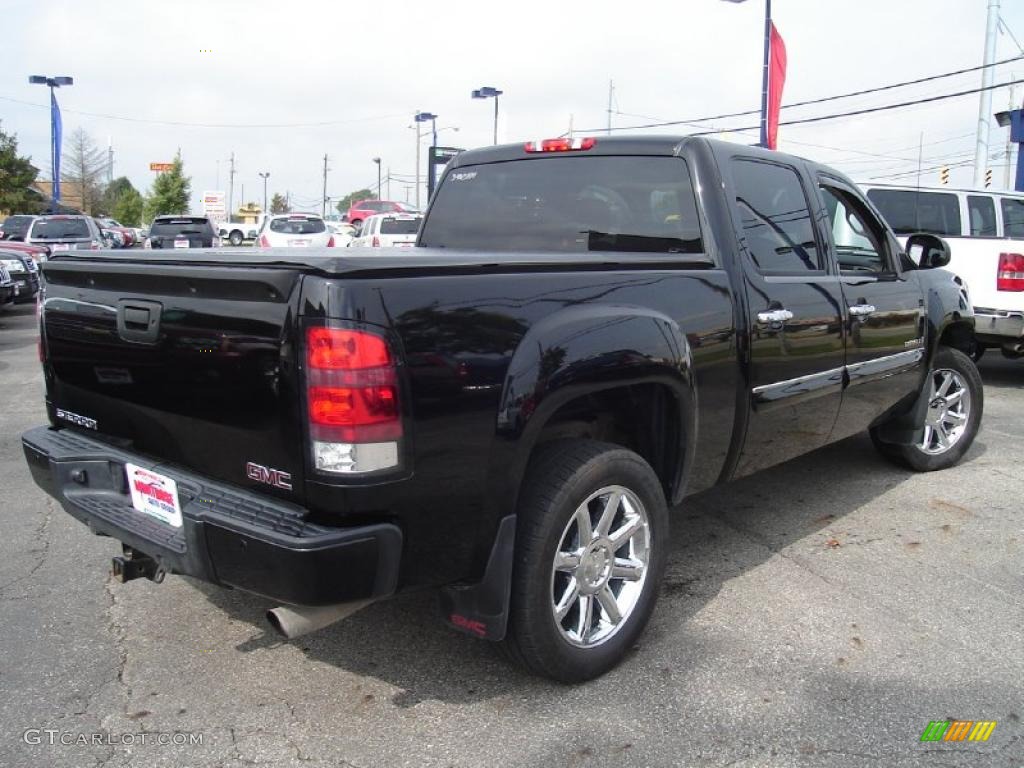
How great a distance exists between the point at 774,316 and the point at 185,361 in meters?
2.37

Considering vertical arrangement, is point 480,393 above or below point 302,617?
above

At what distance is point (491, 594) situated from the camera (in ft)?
8.58

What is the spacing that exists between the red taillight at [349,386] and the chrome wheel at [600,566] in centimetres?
80

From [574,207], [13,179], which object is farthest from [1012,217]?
[13,179]

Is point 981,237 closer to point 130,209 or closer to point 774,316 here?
point 774,316

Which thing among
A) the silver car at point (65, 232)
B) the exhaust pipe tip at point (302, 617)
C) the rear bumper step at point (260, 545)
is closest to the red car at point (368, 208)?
the silver car at point (65, 232)

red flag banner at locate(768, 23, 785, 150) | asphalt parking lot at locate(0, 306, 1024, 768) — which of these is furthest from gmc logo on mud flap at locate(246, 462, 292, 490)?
red flag banner at locate(768, 23, 785, 150)

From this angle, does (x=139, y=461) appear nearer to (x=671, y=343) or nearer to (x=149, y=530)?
(x=149, y=530)

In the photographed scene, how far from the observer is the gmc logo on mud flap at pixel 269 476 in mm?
2436

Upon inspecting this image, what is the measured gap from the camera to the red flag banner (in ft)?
57.0

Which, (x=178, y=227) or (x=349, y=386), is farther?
(x=178, y=227)

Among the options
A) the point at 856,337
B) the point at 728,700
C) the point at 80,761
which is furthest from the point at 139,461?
the point at 856,337

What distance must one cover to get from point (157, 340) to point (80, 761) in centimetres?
126

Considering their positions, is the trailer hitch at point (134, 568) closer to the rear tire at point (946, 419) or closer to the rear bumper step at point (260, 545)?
the rear bumper step at point (260, 545)
